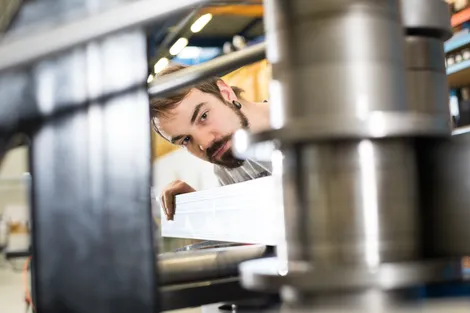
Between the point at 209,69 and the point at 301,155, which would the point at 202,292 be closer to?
the point at 209,69

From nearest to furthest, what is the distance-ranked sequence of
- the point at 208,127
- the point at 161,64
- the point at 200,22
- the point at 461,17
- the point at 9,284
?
the point at 161,64 → the point at 200,22 → the point at 208,127 → the point at 461,17 → the point at 9,284

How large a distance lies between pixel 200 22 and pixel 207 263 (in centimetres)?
28

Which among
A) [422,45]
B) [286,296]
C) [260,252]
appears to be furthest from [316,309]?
[260,252]

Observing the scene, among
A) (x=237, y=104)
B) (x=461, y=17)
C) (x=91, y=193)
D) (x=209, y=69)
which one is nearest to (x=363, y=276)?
(x=91, y=193)

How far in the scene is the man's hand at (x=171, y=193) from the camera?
749 millimetres

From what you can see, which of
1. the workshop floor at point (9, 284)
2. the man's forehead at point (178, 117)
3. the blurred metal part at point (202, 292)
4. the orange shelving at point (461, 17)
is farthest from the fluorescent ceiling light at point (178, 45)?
the workshop floor at point (9, 284)

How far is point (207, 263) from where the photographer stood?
529mm

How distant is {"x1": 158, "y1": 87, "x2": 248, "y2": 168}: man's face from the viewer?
2.44 ft

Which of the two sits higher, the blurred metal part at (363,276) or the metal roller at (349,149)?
the metal roller at (349,149)

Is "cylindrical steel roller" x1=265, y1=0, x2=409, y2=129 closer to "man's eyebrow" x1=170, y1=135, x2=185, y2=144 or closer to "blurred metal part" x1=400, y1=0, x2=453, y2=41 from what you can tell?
"blurred metal part" x1=400, y1=0, x2=453, y2=41

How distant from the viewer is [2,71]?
0.65ft

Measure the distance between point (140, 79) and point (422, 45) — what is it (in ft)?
0.45

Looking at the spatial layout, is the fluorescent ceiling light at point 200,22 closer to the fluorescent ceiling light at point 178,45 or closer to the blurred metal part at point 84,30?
the fluorescent ceiling light at point 178,45

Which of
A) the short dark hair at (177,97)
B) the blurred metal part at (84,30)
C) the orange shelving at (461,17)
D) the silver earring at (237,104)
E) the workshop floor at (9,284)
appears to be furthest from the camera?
the workshop floor at (9,284)
